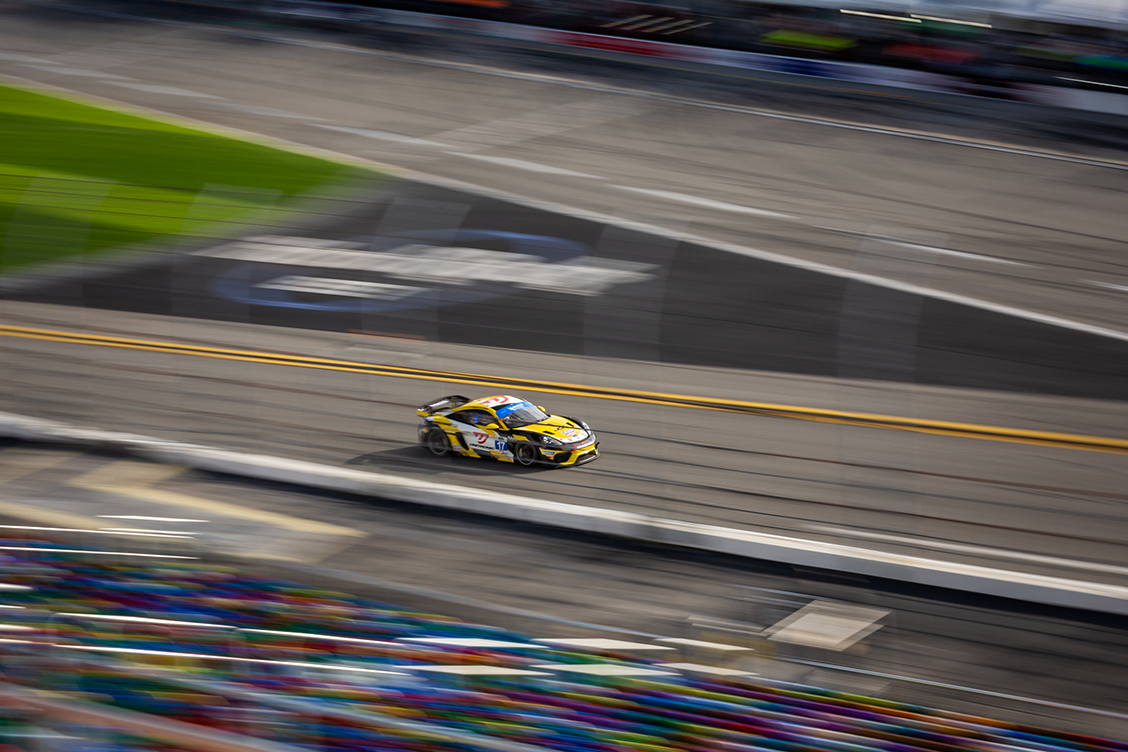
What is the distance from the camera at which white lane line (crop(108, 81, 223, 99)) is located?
22.3m

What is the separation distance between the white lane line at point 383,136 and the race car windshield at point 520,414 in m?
10.2

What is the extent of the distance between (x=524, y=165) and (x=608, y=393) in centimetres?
896

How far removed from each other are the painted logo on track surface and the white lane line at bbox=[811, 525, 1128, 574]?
2.56 m

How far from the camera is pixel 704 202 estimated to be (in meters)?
17.0

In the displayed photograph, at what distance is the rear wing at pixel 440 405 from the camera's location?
10.4 m

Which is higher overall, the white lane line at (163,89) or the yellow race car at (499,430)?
the white lane line at (163,89)

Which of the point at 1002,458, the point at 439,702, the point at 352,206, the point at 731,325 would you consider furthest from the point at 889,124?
the point at 439,702

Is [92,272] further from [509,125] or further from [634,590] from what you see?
[509,125]

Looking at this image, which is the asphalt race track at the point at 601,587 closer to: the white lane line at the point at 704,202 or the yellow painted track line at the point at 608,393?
the yellow painted track line at the point at 608,393

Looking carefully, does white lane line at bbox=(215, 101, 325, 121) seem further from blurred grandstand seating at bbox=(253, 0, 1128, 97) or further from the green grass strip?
blurred grandstand seating at bbox=(253, 0, 1128, 97)

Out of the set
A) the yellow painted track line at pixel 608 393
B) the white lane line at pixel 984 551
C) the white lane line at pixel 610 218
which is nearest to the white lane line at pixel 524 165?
the white lane line at pixel 610 218

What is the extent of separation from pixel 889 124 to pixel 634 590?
13898 mm

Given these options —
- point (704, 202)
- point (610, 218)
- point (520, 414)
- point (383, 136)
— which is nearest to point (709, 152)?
point (704, 202)

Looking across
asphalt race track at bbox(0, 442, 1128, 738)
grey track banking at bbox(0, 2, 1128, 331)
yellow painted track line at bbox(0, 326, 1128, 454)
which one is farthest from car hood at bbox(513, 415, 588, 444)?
grey track banking at bbox(0, 2, 1128, 331)
